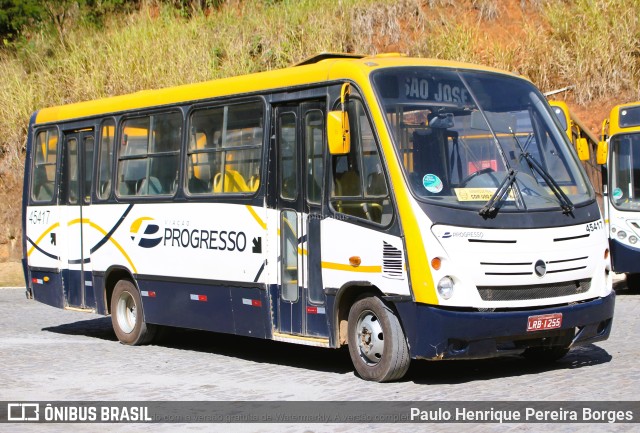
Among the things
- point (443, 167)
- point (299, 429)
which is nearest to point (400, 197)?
point (443, 167)

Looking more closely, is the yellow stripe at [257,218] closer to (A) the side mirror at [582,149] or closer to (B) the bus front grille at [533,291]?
(B) the bus front grille at [533,291]

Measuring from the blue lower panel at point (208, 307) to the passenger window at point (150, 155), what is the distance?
118cm

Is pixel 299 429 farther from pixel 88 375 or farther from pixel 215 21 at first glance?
pixel 215 21

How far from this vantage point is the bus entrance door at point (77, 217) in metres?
14.8

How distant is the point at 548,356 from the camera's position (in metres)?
11.2

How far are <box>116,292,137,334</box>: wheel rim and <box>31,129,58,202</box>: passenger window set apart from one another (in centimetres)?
218

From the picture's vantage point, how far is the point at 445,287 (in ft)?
31.2

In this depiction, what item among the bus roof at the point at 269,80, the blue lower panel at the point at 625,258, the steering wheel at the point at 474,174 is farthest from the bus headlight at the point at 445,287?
the blue lower panel at the point at 625,258

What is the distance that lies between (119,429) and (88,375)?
292 cm

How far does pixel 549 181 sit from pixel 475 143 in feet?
2.62

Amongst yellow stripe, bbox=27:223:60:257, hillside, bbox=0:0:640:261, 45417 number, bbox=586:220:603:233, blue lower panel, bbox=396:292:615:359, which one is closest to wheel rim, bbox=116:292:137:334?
yellow stripe, bbox=27:223:60:257

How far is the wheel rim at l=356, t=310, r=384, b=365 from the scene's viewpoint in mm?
10164

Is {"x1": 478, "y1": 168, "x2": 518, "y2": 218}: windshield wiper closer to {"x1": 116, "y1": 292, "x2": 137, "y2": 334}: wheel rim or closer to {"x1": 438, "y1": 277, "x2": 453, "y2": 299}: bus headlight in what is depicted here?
{"x1": 438, "y1": 277, "x2": 453, "y2": 299}: bus headlight

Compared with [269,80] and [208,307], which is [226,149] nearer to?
[269,80]
